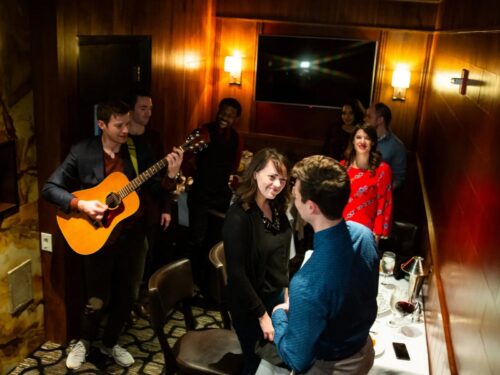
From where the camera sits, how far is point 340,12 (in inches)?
236

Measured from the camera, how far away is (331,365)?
1.95m

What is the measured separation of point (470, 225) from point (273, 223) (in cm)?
97

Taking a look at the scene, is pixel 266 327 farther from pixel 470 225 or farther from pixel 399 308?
pixel 470 225

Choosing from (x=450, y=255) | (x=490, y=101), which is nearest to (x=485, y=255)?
(x=490, y=101)

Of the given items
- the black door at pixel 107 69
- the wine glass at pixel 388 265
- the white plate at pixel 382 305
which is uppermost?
the black door at pixel 107 69

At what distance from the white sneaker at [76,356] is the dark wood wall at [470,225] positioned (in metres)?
2.15

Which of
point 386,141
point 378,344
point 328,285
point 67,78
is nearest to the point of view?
point 328,285

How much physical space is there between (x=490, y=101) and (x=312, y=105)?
4.25 metres

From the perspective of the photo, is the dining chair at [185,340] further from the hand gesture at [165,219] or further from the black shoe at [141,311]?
the black shoe at [141,311]

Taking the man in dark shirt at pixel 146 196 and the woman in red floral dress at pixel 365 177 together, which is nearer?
the man in dark shirt at pixel 146 196

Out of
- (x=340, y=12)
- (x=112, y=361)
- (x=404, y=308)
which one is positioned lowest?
(x=112, y=361)

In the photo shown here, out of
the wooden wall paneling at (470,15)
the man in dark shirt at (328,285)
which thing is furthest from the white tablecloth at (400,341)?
the wooden wall paneling at (470,15)

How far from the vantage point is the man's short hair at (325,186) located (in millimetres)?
1837

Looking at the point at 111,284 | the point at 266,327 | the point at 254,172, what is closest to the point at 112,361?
the point at 111,284
